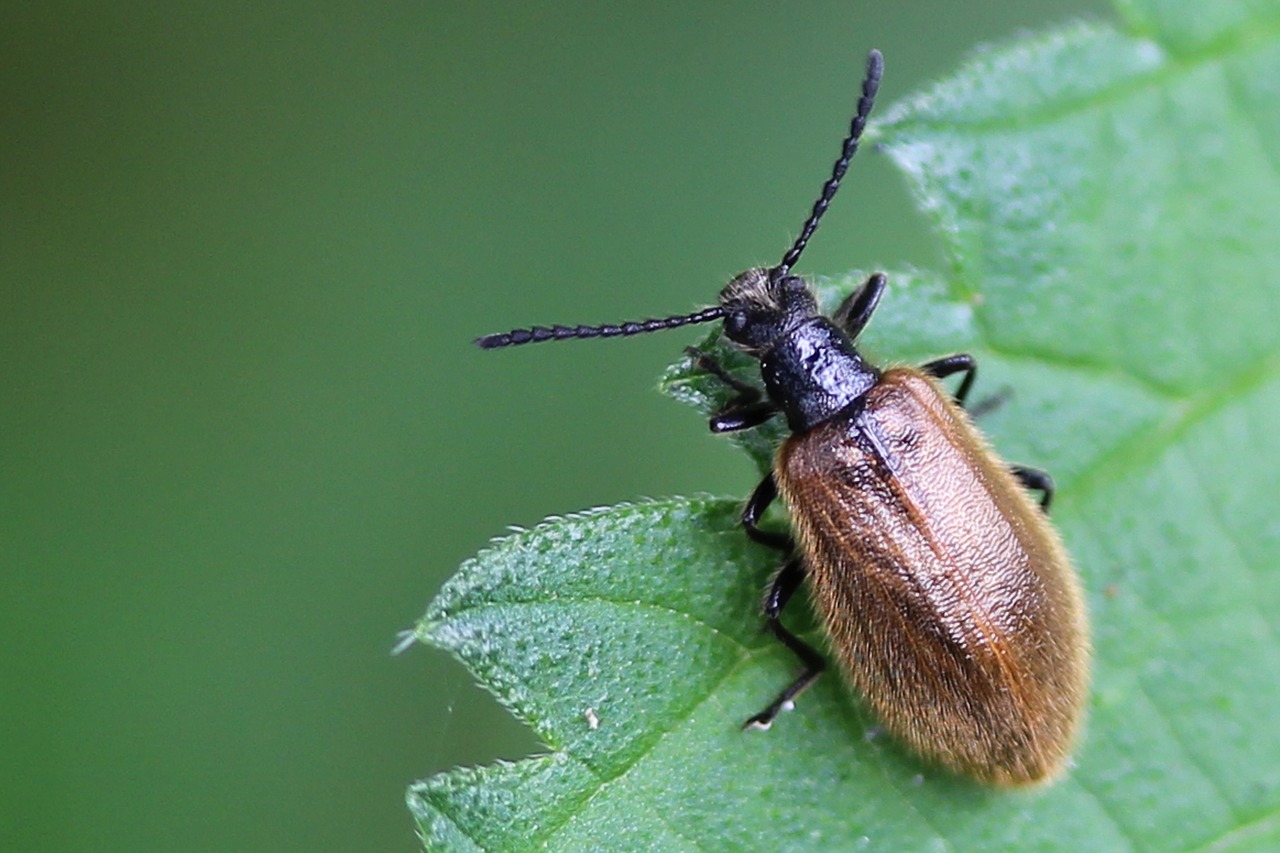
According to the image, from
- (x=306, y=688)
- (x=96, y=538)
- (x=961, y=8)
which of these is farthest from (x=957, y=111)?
(x=96, y=538)

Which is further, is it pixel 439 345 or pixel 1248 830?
pixel 439 345

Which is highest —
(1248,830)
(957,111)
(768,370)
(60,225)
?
(60,225)

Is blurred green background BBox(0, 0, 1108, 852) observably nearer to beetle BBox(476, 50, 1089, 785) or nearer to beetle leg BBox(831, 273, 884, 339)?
beetle leg BBox(831, 273, 884, 339)

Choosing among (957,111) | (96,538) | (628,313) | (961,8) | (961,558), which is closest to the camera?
(961,558)

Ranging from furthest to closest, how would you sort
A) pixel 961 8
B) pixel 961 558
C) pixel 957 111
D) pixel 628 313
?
pixel 961 8 → pixel 628 313 → pixel 957 111 → pixel 961 558

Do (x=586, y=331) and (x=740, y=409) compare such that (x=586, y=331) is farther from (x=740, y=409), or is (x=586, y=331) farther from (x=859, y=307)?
(x=859, y=307)

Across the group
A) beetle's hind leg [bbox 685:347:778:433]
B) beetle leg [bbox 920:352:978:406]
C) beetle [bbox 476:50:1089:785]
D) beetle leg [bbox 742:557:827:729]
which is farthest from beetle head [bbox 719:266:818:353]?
beetle leg [bbox 742:557:827:729]

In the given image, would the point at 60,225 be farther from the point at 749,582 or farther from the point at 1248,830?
the point at 1248,830

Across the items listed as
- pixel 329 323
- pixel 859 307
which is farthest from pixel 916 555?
pixel 329 323
